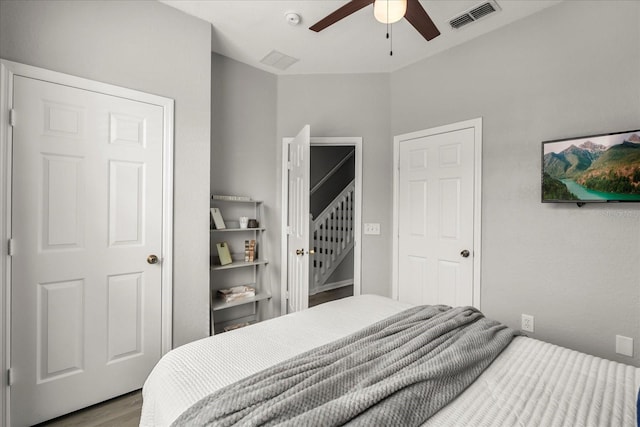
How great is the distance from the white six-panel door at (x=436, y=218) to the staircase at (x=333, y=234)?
162cm

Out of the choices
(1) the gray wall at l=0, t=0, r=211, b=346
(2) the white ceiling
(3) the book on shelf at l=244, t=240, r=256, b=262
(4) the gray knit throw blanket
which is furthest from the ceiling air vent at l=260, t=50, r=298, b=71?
(4) the gray knit throw blanket

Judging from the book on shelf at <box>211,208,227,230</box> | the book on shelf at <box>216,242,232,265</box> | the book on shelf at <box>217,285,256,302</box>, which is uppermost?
the book on shelf at <box>211,208,227,230</box>

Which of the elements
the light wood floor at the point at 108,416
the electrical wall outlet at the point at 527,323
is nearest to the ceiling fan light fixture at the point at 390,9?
the electrical wall outlet at the point at 527,323

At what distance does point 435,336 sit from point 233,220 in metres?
2.21

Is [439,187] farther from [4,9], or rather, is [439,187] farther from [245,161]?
[4,9]

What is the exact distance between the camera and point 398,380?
966mm

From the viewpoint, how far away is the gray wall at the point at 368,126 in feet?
10.6

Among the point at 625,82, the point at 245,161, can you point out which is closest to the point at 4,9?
the point at 245,161

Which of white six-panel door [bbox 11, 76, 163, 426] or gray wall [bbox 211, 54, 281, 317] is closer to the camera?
white six-panel door [bbox 11, 76, 163, 426]

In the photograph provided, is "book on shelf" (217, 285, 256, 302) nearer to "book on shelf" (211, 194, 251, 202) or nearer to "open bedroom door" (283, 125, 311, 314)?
"open bedroom door" (283, 125, 311, 314)

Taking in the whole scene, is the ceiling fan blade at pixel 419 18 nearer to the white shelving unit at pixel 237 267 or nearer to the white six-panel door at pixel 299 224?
the white six-panel door at pixel 299 224

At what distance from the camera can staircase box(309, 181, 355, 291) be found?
468cm

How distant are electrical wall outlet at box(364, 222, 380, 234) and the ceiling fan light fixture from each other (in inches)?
82.4

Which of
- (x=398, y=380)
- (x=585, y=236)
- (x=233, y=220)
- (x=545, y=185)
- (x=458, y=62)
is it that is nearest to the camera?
(x=398, y=380)
